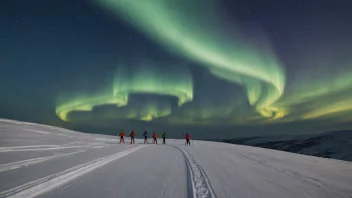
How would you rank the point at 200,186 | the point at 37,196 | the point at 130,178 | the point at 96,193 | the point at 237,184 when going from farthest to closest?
the point at 130,178 < the point at 237,184 < the point at 200,186 < the point at 96,193 < the point at 37,196

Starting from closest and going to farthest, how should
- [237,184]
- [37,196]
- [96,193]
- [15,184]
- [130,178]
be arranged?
1. [37,196]
2. [96,193]
3. [15,184]
4. [237,184]
5. [130,178]

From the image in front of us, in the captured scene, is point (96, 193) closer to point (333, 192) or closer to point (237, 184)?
point (237, 184)

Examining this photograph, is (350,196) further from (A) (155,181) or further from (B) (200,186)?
(A) (155,181)

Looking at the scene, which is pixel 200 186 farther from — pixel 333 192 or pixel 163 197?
pixel 333 192

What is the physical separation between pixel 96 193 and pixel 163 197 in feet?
3.89

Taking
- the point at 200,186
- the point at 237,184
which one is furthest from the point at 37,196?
the point at 237,184

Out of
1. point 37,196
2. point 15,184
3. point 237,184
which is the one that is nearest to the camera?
point 37,196

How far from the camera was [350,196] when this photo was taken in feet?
17.5

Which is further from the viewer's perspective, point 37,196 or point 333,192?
→ point 333,192

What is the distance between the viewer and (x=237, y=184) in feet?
20.2

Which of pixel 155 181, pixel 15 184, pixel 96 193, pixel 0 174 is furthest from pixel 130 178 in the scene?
pixel 0 174

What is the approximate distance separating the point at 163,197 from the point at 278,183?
10.7 ft

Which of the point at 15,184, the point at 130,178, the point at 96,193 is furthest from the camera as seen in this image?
the point at 130,178

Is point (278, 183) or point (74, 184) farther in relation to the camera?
point (278, 183)
